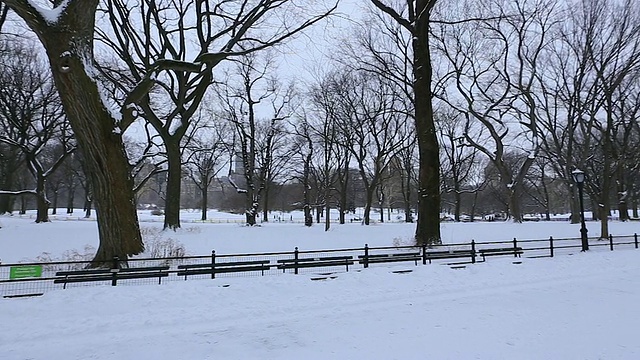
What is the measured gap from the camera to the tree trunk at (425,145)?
18.6 metres

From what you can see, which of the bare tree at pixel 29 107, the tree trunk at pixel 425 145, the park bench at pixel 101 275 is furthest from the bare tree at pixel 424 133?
the bare tree at pixel 29 107

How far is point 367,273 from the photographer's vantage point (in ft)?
40.3

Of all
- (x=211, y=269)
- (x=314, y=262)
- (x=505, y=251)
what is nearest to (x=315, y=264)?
(x=314, y=262)

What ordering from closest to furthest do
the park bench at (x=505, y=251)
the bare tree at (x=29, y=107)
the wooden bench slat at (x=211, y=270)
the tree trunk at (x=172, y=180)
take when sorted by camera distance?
the wooden bench slat at (x=211, y=270), the park bench at (x=505, y=251), the tree trunk at (x=172, y=180), the bare tree at (x=29, y=107)

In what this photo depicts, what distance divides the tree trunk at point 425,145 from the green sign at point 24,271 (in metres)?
14.1

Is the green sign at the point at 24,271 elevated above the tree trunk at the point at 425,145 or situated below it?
below

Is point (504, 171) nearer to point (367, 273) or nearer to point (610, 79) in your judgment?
point (610, 79)

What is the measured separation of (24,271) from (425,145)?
15706 mm

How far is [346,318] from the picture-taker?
326 inches

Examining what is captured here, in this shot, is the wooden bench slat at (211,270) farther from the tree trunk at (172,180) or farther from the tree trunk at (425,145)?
the tree trunk at (172,180)

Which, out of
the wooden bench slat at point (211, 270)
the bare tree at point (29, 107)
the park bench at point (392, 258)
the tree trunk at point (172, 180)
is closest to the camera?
the wooden bench slat at point (211, 270)

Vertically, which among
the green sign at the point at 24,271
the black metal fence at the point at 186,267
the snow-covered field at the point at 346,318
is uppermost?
the green sign at the point at 24,271

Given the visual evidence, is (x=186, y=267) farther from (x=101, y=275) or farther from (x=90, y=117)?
(x=90, y=117)

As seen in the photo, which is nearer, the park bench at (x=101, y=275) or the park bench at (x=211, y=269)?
the park bench at (x=101, y=275)
